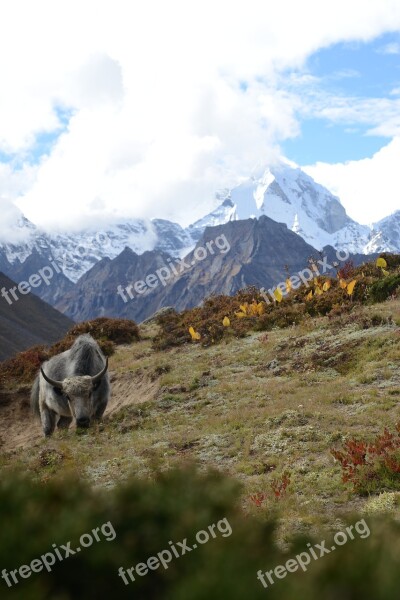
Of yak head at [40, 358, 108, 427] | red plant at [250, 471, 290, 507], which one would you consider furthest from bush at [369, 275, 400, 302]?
red plant at [250, 471, 290, 507]

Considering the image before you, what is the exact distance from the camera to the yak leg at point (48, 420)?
14594 mm

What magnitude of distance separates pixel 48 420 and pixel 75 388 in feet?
6.57

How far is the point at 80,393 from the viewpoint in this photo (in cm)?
1327

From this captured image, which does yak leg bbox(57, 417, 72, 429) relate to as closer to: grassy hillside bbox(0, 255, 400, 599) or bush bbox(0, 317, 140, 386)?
grassy hillside bbox(0, 255, 400, 599)

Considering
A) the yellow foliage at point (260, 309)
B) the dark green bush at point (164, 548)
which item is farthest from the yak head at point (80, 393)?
the dark green bush at point (164, 548)

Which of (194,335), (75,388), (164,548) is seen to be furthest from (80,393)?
(164,548)

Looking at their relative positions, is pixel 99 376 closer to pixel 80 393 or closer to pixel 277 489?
pixel 80 393

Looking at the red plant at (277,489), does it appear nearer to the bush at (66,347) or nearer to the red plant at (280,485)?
the red plant at (280,485)

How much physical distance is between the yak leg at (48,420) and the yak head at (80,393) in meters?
1.38

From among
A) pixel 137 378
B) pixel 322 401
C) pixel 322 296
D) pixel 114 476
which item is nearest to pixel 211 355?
pixel 137 378

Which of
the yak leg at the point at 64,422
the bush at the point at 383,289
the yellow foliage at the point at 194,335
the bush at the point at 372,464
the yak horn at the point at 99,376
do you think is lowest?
the bush at the point at 383,289

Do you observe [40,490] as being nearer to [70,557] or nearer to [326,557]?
[70,557]

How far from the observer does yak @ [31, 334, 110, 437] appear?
43.7ft

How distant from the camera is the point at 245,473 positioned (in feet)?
29.4
